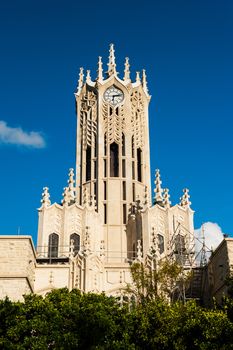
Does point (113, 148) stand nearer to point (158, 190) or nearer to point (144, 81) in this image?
point (158, 190)

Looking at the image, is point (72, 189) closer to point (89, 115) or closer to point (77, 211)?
point (77, 211)

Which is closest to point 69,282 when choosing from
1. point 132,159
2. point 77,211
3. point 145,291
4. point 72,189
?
point 145,291

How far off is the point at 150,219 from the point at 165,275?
13.2 m

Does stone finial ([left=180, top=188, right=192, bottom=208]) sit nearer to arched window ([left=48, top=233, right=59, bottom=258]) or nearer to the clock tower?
the clock tower

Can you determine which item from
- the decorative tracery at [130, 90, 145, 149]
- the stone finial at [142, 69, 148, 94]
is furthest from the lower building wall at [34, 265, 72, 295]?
the stone finial at [142, 69, 148, 94]

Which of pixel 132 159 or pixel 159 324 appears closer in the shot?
pixel 159 324

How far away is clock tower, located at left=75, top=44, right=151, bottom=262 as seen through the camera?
51.5 metres

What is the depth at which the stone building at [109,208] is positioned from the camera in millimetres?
40500

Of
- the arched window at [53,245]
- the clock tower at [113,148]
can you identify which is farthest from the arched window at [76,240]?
the clock tower at [113,148]

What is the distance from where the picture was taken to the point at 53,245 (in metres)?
48.3

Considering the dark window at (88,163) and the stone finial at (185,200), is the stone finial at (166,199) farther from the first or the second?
the dark window at (88,163)

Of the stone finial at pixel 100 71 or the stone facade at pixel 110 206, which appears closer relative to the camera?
the stone facade at pixel 110 206

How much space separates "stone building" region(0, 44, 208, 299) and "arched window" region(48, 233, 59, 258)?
0.10 metres

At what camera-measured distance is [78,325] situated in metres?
26.0
